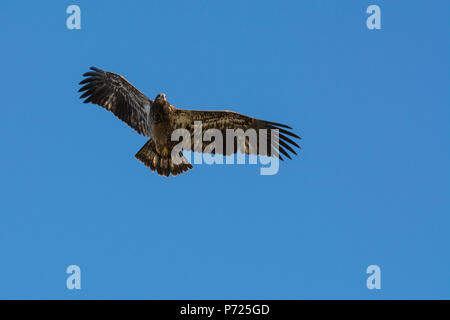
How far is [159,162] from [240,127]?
2.01 metres

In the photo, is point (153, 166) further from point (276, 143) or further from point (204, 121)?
point (276, 143)

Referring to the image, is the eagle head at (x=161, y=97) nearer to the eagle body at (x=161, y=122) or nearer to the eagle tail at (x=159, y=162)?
the eagle body at (x=161, y=122)

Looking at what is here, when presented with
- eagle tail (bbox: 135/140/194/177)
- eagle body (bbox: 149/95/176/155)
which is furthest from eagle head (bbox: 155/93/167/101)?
eagle tail (bbox: 135/140/194/177)

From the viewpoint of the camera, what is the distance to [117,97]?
453 inches

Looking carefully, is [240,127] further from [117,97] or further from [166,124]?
[117,97]

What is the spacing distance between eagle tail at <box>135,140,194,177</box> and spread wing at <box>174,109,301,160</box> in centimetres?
67

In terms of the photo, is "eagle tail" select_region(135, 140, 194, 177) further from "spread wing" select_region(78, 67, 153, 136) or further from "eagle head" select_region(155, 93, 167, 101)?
"eagle head" select_region(155, 93, 167, 101)

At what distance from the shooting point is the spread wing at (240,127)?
36.6 ft

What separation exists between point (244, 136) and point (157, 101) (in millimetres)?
2061

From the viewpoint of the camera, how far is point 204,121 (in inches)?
447

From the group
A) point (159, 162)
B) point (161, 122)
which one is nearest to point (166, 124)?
point (161, 122)
